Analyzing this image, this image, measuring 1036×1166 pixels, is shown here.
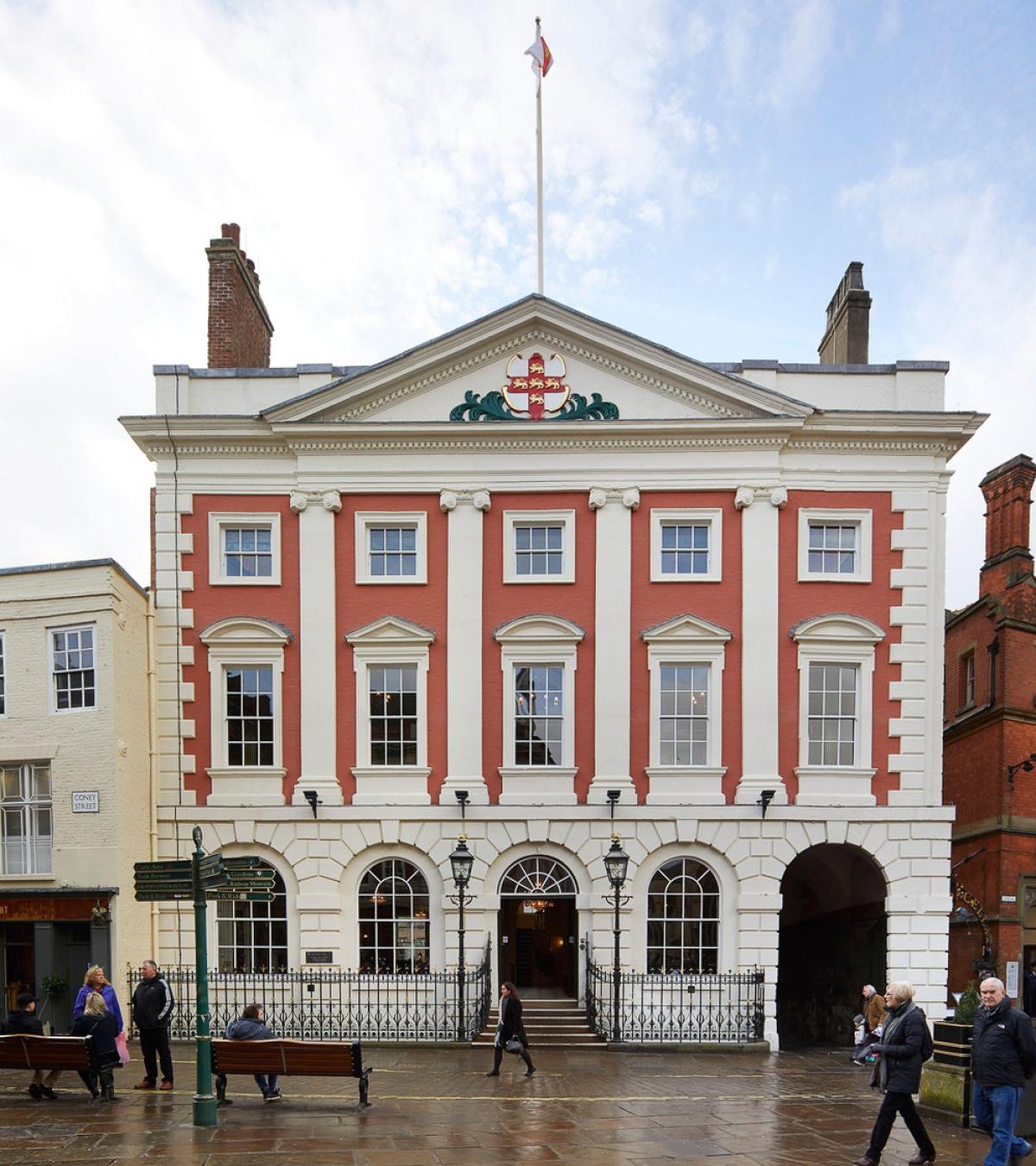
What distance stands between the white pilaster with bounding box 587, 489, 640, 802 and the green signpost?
9213 millimetres

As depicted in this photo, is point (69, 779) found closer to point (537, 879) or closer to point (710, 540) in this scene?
point (537, 879)

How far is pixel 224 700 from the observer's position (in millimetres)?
21422

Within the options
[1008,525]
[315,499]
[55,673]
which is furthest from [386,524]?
[1008,525]

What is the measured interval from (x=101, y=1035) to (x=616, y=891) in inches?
383

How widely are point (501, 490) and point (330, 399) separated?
4.12m

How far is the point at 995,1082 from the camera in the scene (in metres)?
9.95

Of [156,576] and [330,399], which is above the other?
[330,399]

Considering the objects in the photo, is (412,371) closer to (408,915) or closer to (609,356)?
(609,356)

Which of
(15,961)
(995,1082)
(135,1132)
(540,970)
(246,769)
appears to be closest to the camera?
(995,1082)

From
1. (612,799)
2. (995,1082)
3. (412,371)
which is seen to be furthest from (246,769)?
(995,1082)

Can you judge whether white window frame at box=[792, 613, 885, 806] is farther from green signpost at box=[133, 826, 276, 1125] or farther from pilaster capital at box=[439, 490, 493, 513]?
green signpost at box=[133, 826, 276, 1125]

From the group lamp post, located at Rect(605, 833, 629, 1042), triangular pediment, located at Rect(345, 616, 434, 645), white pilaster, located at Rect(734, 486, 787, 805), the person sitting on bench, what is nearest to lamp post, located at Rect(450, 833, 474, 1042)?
lamp post, located at Rect(605, 833, 629, 1042)

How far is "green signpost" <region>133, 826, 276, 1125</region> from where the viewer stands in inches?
489

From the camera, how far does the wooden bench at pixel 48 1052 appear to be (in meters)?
13.5
